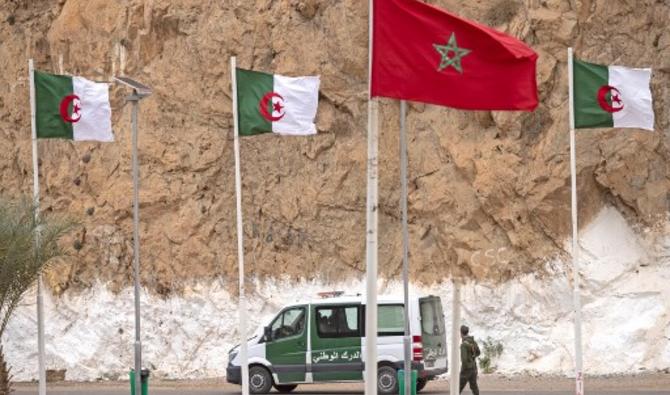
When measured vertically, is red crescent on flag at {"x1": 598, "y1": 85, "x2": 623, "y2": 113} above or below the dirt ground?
above

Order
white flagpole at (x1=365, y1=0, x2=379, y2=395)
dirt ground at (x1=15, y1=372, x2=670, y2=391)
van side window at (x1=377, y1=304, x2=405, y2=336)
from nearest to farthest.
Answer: white flagpole at (x1=365, y1=0, x2=379, y2=395) < van side window at (x1=377, y1=304, x2=405, y2=336) < dirt ground at (x1=15, y1=372, x2=670, y2=391)

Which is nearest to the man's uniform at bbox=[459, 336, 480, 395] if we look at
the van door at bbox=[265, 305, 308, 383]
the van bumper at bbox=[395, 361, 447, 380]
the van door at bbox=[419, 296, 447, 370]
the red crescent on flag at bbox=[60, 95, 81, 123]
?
the van bumper at bbox=[395, 361, 447, 380]

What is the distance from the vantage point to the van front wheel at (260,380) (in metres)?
26.9

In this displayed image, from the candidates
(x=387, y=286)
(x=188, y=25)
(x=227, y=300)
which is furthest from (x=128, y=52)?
(x=387, y=286)

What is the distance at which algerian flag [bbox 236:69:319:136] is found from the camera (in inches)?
859

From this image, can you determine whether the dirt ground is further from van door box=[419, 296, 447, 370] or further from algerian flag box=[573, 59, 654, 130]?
algerian flag box=[573, 59, 654, 130]

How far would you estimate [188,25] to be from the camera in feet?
127

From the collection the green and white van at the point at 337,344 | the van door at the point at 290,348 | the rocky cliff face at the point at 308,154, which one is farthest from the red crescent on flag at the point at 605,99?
the rocky cliff face at the point at 308,154

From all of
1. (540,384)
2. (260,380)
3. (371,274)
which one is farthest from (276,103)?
(540,384)

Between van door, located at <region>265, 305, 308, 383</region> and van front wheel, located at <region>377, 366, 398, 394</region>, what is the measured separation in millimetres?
1707

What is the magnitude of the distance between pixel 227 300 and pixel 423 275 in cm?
563

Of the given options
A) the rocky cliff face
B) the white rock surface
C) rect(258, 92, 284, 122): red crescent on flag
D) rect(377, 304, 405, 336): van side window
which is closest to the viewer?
rect(258, 92, 284, 122): red crescent on flag

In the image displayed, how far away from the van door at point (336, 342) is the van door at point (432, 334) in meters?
1.36

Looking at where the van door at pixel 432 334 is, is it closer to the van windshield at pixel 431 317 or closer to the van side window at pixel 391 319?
the van windshield at pixel 431 317
